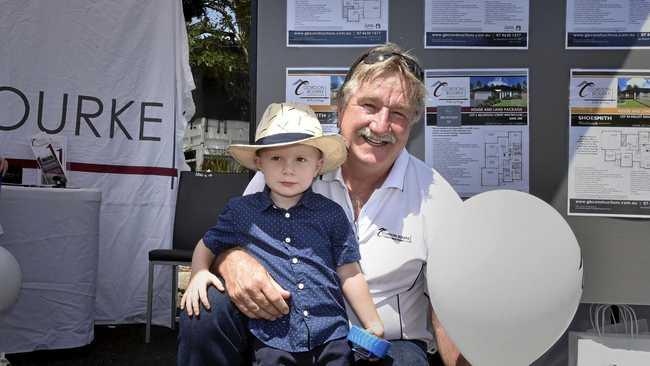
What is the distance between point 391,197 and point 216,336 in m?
0.67

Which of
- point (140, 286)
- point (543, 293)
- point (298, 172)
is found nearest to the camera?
point (543, 293)

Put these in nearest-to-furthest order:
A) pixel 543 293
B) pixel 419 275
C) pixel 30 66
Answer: pixel 543 293 → pixel 419 275 → pixel 30 66

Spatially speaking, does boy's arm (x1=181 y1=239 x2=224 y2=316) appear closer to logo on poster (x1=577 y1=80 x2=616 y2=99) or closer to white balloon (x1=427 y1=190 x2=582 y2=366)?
white balloon (x1=427 y1=190 x2=582 y2=366)

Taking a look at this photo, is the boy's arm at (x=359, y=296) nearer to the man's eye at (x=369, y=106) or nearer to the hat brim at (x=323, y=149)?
the hat brim at (x=323, y=149)

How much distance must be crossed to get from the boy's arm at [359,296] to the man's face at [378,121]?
35 centimetres

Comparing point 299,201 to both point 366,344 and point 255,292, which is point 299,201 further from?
point 366,344

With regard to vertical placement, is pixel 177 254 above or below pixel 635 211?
below

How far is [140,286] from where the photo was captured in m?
4.60

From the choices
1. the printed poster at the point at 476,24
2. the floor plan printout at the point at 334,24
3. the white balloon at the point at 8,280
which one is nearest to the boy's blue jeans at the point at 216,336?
the floor plan printout at the point at 334,24

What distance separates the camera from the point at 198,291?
5.34 feet

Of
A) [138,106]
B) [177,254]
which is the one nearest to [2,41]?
[138,106]

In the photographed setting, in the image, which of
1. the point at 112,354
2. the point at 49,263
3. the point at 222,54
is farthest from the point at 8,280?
the point at 222,54

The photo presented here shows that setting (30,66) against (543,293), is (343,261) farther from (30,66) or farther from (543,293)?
(30,66)

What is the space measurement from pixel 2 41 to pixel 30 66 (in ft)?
0.80
